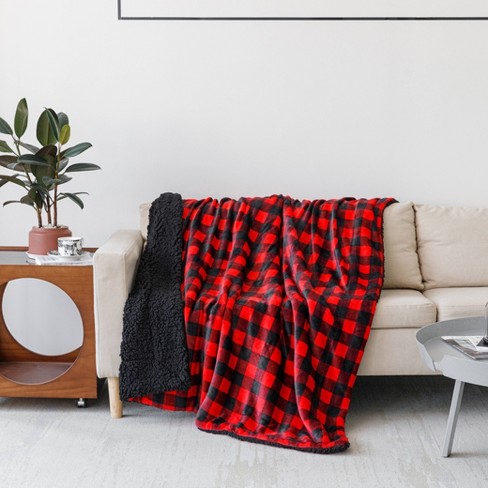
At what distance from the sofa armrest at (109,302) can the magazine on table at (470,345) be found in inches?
42.7

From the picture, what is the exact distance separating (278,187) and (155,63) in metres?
0.76

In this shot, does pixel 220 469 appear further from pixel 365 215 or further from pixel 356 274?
pixel 365 215

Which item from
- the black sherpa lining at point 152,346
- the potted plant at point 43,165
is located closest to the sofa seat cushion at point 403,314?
the black sherpa lining at point 152,346

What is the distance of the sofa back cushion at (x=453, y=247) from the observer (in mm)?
3025

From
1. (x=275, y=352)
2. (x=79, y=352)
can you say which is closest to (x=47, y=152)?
(x=79, y=352)

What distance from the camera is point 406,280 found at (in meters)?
3.00

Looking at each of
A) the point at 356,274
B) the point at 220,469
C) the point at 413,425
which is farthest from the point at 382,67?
the point at 220,469

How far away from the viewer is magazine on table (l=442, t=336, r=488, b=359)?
6.99 ft

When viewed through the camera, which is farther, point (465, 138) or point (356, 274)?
point (465, 138)

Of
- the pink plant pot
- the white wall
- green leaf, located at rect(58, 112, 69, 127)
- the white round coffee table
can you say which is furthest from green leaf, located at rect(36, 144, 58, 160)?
the white round coffee table

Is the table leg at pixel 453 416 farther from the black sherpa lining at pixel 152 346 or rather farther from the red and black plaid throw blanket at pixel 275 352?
the black sherpa lining at pixel 152 346

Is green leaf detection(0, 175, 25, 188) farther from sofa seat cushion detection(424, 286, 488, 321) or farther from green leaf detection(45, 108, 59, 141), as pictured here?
sofa seat cushion detection(424, 286, 488, 321)

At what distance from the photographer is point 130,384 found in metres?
2.56

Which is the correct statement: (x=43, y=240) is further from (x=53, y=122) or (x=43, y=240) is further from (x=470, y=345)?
(x=470, y=345)
